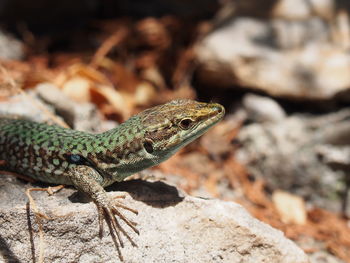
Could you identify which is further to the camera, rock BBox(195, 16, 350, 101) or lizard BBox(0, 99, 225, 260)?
rock BBox(195, 16, 350, 101)

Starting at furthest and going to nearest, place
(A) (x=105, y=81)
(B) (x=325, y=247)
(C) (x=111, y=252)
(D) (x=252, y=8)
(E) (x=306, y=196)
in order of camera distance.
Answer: (D) (x=252, y=8) < (A) (x=105, y=81) < (E) (x=306, y=196) < (B) (x=325, y=247) < (C) (x=111, y=252)

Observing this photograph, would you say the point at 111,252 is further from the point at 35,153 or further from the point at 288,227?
the point at 288,227

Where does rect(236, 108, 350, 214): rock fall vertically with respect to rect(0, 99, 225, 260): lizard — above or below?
below

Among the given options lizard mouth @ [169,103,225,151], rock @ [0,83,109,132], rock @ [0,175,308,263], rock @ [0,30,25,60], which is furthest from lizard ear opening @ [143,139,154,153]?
rock @ [0,30,25,60]

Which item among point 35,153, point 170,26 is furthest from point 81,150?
point 170,26

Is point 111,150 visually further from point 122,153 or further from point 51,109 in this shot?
point 51,109

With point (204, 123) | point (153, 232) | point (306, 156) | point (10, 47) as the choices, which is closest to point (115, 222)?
point (153, 232)

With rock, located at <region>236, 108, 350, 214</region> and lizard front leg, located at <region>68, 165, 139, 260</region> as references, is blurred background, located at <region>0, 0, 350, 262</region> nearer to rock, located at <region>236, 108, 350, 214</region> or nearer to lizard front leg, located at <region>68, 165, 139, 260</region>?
rock, located at <region>236, 108, 350, 214</region>
